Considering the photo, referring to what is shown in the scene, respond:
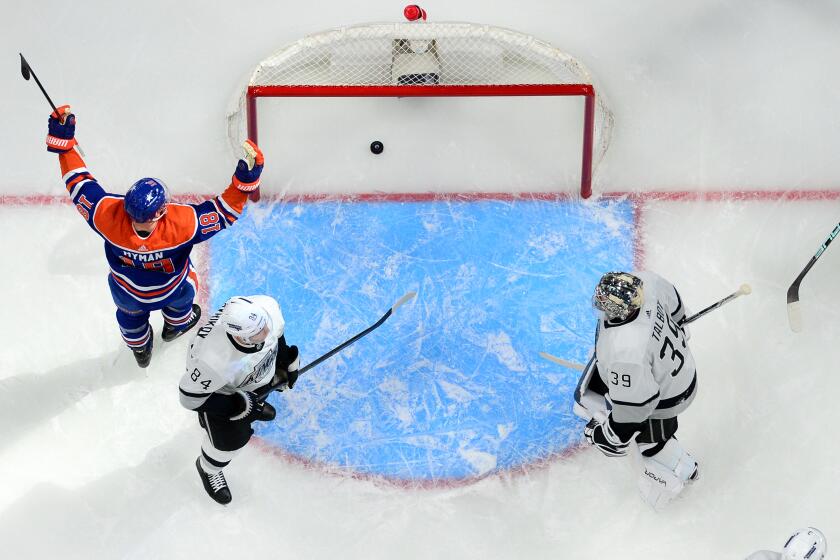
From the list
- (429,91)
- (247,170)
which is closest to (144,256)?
(247,170)

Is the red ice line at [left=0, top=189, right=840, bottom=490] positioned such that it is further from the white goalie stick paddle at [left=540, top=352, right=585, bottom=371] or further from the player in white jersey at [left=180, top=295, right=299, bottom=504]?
the player in white jersey at [left=180, top=295, right=299, bottom=504]

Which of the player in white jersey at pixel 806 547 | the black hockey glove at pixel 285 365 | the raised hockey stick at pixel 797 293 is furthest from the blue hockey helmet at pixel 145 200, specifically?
the raised hockey stick at pixel 797 293

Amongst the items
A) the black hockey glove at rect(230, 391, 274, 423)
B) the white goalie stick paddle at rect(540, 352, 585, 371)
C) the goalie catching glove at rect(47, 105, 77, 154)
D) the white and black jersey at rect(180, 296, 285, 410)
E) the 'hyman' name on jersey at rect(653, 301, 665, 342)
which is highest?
the goalie catching glove at rect(47, 105, 77, 154)

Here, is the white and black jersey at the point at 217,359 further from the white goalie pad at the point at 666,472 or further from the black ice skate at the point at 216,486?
the white goalie pad at the point at 666,472

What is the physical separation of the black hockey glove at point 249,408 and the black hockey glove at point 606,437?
113 cm

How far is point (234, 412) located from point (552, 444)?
4.05 feet

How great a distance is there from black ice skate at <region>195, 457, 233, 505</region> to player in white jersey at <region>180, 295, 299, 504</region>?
140 mm

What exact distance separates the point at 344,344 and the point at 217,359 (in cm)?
61

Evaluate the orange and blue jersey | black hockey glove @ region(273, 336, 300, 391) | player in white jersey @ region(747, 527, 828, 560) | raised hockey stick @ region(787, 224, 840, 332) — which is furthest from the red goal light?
player in white jersey @ region(747, 527, 828, 560)

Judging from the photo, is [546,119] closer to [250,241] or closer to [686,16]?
[686,16]

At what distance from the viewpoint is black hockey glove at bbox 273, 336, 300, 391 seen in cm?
353

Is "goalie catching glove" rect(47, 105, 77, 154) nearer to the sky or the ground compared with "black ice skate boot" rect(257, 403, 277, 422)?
nearer to the sky

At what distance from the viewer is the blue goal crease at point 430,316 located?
385 centimetres

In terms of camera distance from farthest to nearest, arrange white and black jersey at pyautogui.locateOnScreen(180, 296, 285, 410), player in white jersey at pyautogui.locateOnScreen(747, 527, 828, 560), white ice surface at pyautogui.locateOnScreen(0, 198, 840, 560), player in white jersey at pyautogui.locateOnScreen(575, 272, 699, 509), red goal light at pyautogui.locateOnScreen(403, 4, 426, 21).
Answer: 1. red goal light at pyautogui.locateOnScreen(403, 4, 426, 21)
2. white ice surface at pyautogui.locateOnScreen(0, 198, 840, 560)
3. white and black jersey at pyautogui.locateOnScreen(180, 296, 285, 410)
4. player in white jersey at pyautogui.locateOnScreen(575, 272, 699, 509)
5. player in white jersey at pyautogui.locateOnScreen(747, 527, 828, 560)
